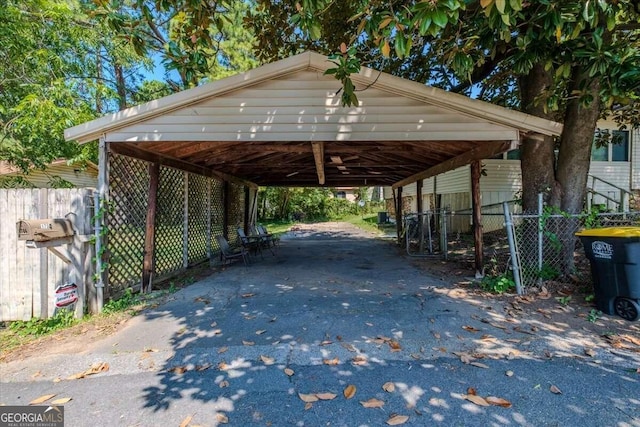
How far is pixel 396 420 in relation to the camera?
2.14m

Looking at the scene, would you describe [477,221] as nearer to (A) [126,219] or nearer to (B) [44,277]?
(A) [126,219]

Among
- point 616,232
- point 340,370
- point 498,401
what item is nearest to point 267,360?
point 340,370

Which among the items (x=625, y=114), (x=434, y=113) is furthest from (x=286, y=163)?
(x=625, y=114)

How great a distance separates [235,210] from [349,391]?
30.7 feet

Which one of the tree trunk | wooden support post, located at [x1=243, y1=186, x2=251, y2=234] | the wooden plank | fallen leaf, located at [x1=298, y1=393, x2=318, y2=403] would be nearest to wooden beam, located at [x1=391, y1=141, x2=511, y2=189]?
the wooden plank

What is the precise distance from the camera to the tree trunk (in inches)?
212

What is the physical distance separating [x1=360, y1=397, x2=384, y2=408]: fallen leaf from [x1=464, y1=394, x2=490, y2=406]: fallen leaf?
66cm

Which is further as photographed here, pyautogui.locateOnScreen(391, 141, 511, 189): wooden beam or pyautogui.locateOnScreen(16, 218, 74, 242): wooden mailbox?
pyautogui.locateOnScreen(391, 141, 511, 189): wooden beam

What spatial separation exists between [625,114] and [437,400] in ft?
31.8

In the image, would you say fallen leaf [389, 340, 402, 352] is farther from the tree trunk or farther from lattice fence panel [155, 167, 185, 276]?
lattice fence panel [155, 167, 185, 276]

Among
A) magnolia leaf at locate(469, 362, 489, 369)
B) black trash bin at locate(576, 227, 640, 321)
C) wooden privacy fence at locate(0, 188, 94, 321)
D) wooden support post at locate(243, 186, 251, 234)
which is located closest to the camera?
magnolia leaf at locate(469, 362, 489, 369)

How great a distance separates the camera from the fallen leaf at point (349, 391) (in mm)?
2434

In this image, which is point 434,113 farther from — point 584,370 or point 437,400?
point 437,400

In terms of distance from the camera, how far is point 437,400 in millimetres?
2354
